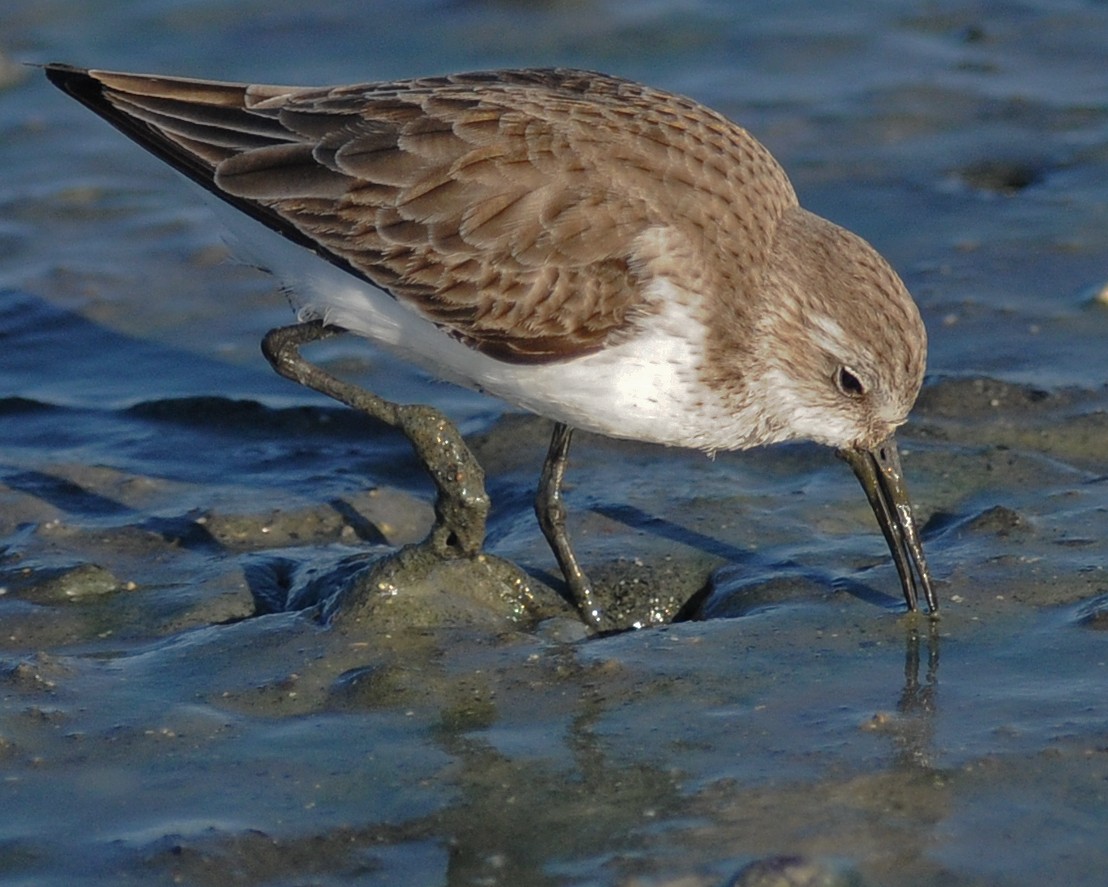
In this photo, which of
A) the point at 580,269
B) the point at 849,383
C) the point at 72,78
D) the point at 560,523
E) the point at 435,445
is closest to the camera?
the point at 580,269

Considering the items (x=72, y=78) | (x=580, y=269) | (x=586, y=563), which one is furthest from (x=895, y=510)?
(x=72, y=78)

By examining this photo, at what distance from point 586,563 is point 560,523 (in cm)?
23

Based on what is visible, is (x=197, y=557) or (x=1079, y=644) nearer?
(x=1079, y=644)

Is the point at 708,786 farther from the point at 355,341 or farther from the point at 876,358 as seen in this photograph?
the point at 355,341

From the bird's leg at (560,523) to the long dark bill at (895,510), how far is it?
1.22 m

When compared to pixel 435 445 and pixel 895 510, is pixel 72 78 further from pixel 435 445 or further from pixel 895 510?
pixel 895 510

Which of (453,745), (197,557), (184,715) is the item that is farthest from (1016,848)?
(197,557)

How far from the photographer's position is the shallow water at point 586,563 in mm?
5551

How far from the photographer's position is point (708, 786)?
18.8ft

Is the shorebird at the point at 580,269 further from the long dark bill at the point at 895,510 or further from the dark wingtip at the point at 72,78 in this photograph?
the dark wingtip at the point at 72,78

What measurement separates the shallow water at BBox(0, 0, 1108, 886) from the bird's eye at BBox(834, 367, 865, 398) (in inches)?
30.4

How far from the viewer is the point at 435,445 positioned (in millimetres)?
7363

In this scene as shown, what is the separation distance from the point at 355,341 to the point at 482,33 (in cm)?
425

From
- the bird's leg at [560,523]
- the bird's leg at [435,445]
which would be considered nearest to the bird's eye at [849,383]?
the bird's leg at [560,523]
